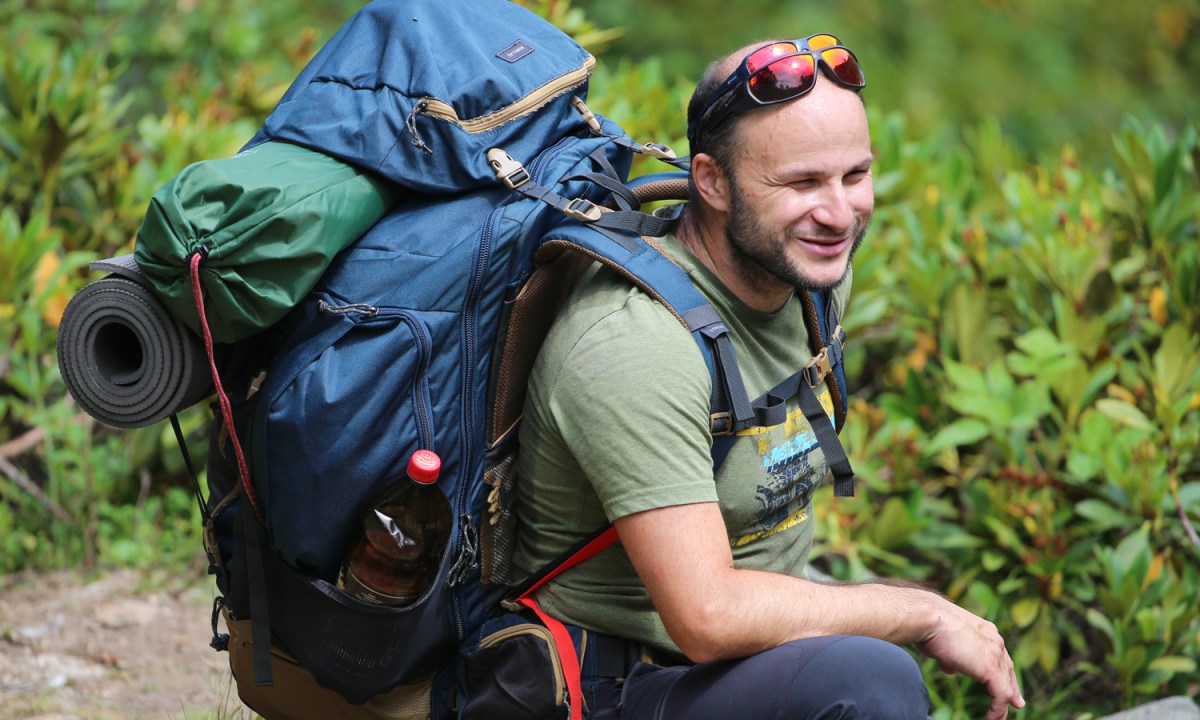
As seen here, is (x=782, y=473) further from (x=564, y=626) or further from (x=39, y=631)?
(x=39, y=631)

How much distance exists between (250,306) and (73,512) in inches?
87.6

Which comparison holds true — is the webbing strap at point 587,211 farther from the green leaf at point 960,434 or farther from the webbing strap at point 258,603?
the green leaf at point 960,434

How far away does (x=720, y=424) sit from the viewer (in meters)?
2.27

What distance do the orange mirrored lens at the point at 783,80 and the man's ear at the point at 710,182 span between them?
162 millimetres

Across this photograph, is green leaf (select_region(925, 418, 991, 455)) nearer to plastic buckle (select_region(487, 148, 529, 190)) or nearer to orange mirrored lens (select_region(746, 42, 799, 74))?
orange mirrored lens (select_region(746, 42, 799, 74))

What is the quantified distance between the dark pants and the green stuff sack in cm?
94

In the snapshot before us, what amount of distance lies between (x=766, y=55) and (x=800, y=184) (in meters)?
0.23

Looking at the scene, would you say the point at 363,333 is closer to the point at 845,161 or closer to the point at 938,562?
the point at 845,161

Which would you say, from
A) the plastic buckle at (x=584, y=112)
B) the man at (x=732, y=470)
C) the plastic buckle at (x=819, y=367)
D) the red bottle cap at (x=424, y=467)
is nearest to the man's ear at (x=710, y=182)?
the man at (x=732, y=470)

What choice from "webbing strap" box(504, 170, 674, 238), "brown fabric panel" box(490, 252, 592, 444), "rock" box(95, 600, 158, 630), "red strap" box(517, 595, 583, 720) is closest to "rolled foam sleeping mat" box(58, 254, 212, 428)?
"brown fabric panel" box(490, 252, 592, 444)

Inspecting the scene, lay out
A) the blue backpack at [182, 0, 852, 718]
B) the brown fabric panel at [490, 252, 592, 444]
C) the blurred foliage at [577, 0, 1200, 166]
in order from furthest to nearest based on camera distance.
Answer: the blurred foliage at [577, 0, 1200, 166] → the brown fabric panel at [490, 252, 592, 444] → the blue backpack at [182, 0, 852, 718]

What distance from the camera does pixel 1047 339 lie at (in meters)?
3.54

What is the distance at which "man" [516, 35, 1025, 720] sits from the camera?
2133 millimetres

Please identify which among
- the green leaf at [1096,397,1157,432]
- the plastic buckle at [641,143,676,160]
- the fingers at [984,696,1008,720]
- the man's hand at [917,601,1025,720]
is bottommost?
the green leaf at [1096,397,1157,432]
